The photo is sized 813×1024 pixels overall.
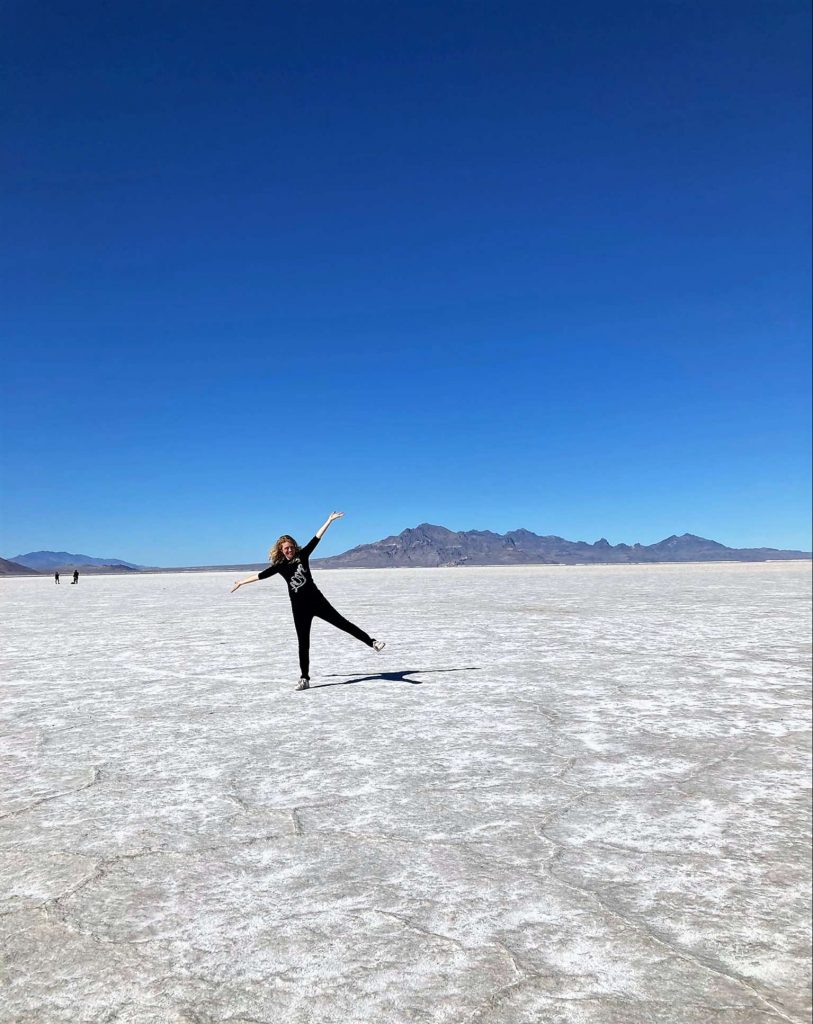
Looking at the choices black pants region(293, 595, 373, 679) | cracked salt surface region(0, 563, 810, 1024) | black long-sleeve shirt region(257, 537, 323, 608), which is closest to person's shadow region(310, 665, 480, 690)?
cracked salt surface region(0, 563, 810, 1024)

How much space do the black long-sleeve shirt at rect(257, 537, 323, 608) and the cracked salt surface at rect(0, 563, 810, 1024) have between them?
0.82m

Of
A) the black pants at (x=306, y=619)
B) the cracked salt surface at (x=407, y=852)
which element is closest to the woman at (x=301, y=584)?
the black pants at (x=306, y=619)

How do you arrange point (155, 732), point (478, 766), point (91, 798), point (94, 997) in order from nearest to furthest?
point (94, 997) → point (91, 798) → point (478, 766) → point (155, 732)

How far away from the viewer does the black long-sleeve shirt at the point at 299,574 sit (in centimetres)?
599

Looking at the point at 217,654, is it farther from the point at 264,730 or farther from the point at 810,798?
the point at 810,798

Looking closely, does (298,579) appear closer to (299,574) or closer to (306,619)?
(299,574)

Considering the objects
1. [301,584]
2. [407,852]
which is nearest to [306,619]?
[301,584]

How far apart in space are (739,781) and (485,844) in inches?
64.5

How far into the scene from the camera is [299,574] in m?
6.08

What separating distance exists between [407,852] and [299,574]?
11.4 feet

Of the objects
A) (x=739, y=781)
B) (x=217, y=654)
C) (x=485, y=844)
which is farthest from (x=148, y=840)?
(x=217, y=654)

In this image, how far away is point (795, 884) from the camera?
2.66m

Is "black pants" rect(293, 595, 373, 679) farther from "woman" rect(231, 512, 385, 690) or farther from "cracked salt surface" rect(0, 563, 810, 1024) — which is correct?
"cracked salt surface" rect(0, 563, 810, 1024)

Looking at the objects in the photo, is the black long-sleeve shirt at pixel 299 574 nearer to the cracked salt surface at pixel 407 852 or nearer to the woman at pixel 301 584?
the woman at pixel 301 584
